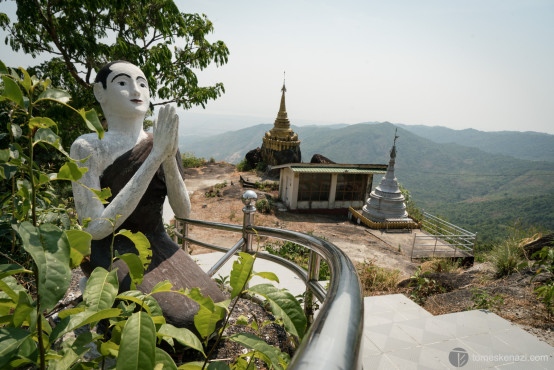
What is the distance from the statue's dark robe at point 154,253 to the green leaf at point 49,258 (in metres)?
1.41

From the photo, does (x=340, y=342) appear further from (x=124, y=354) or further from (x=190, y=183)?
(x=190, y=183)

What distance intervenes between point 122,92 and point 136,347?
2186mm

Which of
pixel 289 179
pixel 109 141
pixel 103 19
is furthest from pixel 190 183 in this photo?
pixel 109 141

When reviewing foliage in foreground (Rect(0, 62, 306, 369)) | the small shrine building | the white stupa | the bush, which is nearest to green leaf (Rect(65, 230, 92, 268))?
foliage in foreground (Rect(0, 62, 306, 369))

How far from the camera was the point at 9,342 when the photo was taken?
65cm

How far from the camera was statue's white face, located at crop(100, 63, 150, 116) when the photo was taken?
7.74 feet

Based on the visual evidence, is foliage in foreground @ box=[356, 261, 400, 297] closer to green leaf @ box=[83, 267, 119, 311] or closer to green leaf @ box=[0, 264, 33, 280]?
green leaf @ box=[83, 267, 119, 311]

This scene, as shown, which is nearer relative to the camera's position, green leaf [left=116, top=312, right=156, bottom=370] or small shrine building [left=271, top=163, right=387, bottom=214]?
green leaf [left=116, top=312, right=156, bottom=370]

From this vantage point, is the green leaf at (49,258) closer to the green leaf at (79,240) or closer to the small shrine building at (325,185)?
the green leaf at (79,240)

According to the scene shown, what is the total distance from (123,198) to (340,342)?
1825mm

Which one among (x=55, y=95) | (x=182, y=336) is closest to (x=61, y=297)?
(x=182, y=336)

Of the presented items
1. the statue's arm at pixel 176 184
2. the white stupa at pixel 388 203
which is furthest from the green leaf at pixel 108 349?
the white stupa at pixel 388 203

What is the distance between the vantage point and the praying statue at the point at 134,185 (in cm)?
204

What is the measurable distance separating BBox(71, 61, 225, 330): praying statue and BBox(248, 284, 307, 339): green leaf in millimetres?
1193
